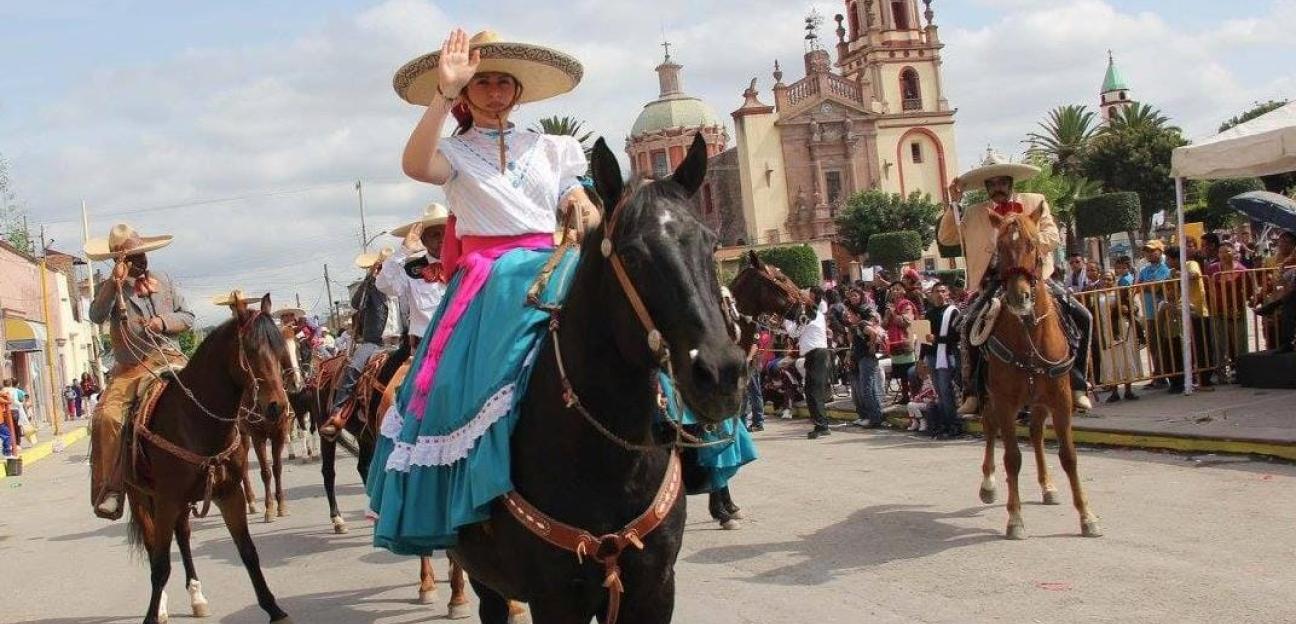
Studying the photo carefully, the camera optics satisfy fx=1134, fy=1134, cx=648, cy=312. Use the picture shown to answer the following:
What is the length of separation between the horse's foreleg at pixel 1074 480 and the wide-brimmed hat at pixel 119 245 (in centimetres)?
699

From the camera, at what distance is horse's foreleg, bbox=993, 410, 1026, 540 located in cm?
824

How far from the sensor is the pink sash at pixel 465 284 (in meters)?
4.29

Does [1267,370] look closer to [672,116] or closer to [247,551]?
[247,551]

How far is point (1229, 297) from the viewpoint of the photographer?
15328 mm

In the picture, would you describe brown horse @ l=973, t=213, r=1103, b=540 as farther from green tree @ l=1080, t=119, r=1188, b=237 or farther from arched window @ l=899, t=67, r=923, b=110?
arched window @ l=899, t=67, r=923, b=110

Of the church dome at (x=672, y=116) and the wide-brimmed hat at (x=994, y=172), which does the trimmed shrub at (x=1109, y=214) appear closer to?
the wide-brimmed hat at (x=994, y=172)

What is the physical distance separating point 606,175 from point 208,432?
18.4ft

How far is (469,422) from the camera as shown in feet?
12.8

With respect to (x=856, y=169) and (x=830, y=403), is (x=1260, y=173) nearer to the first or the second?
(x=830, y=403)

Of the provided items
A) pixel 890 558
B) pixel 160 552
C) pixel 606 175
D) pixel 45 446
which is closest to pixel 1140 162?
pixel 45 446

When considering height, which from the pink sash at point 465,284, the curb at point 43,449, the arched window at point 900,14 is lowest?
the curb at point 43,449

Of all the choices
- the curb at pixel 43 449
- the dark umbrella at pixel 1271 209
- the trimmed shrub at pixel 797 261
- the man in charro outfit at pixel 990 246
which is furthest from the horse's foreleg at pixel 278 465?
the trimmed shrub at pixel 797 261

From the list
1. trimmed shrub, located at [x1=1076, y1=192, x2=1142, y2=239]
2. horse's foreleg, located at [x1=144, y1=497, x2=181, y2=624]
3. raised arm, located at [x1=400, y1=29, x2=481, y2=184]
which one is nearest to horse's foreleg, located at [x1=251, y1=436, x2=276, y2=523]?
horse's foreleg, located at [x1=144, y1=497, x2=181, y2=624]

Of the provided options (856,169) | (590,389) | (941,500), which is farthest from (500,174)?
(856,169)
